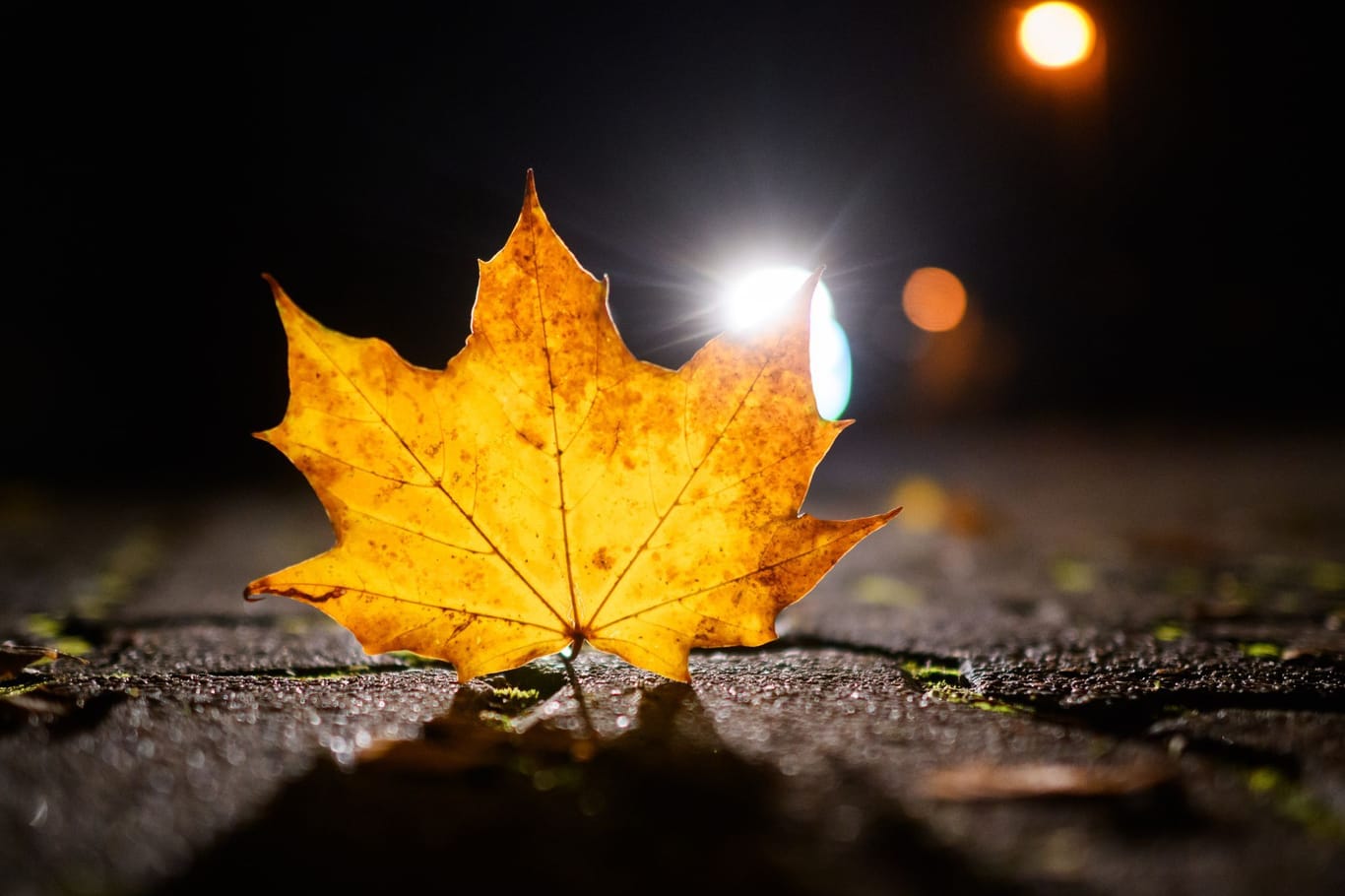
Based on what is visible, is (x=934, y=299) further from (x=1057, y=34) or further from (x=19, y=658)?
(x=19, y=658)

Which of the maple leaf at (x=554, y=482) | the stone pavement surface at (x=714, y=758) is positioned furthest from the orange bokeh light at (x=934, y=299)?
the maple leaf at (x=554, y=482)

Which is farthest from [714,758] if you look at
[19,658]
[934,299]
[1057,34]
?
[934,299]

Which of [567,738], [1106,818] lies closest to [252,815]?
[567,738]

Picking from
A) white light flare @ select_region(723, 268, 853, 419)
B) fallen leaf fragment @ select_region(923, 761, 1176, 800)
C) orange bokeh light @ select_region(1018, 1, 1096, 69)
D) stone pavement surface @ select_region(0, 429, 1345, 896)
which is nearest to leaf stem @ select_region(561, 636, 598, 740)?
stone pavement surface @ select_region(0, 429, 1345, 896)

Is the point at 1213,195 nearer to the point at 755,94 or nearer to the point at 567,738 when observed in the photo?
the point at 755,94

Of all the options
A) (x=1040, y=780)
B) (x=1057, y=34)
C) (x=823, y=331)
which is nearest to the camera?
(x=1040, y=780)

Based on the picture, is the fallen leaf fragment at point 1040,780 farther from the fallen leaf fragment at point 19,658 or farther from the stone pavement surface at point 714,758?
the fallen leaf fragment at point 19,658
